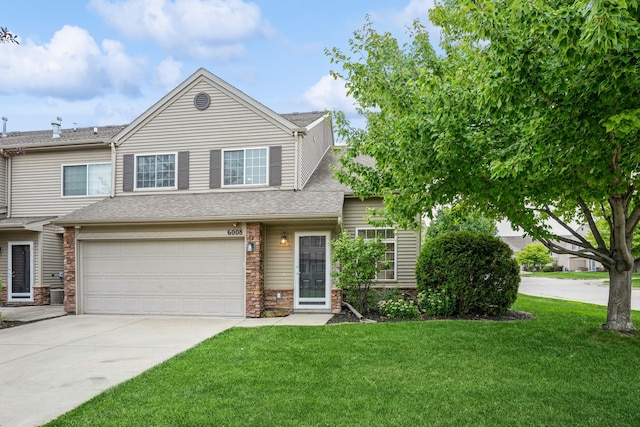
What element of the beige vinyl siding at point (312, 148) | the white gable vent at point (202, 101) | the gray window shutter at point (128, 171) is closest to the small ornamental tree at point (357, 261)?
the beige vinyl siding at point (312, 148)

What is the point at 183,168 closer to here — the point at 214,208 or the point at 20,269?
the point at 214,208

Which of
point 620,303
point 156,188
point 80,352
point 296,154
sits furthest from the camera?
point 156,188

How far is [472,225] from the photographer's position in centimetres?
2139

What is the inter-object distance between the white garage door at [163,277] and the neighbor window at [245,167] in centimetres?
221

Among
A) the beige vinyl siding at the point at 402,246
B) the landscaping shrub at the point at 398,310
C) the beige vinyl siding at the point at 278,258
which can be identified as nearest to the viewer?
the landscaping shrub at the point at 398,310

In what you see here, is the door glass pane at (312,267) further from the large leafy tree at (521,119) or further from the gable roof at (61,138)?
the gable roof at (61,138)

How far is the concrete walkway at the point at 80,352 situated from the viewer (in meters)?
5.14

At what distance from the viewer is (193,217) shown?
11.2 meters

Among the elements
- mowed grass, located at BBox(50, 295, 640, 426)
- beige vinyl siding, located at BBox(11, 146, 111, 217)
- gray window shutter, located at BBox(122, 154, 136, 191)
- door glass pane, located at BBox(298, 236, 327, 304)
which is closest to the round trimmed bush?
mowed grass, located at BBox(50, 295, 640, 426)

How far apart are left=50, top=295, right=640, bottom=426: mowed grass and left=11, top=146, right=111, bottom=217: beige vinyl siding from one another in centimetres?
915

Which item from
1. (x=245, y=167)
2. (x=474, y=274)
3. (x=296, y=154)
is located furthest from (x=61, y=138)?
(x=474, y=274)

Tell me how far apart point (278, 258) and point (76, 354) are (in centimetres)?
564

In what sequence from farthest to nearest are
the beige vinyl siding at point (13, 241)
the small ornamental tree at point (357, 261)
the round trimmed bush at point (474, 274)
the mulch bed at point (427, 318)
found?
the beige vinyl siding at point (13, 241) < the small ornamental tree at point (357, 261) < the round trimmed bush at point (474, 274) < the mulch bed at point (427, 318)

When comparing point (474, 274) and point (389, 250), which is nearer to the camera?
point (474, 274)
